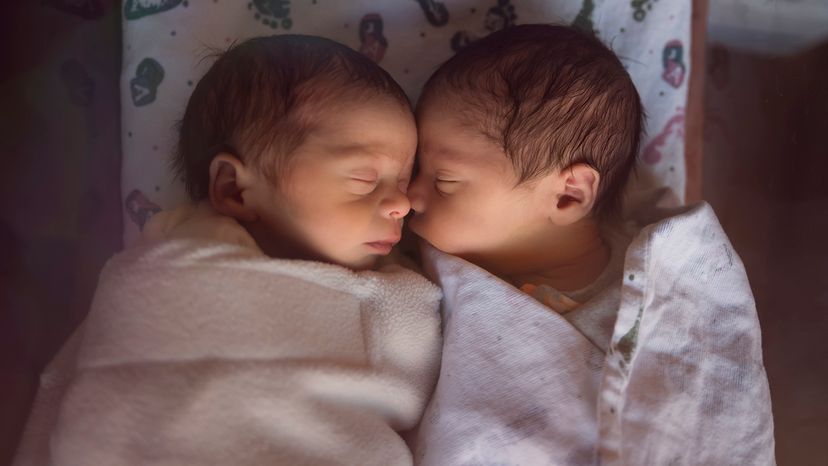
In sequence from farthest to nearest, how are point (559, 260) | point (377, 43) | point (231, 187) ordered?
point (377, 43), point (559, 260), point (231, 187)

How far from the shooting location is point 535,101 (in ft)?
2.71

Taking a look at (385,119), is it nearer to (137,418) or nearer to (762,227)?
(137,418)

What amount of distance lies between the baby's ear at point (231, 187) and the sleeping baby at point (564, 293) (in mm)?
206

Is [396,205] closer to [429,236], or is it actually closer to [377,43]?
[429,236]

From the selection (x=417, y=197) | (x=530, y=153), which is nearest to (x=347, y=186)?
(x=417, y=197)

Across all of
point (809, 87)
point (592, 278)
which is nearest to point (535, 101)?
point (592, 278)

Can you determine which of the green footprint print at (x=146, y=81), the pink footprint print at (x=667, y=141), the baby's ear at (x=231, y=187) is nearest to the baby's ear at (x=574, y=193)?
the pink footprint print at (x=667, y=141)

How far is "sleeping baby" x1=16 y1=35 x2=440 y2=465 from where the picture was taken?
0.70 metres

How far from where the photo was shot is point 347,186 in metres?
0.80

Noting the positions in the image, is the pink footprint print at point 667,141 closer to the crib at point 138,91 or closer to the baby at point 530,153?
the crib at point 138,91

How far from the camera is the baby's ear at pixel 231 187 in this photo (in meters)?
0.79

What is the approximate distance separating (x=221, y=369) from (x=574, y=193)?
0.47 m

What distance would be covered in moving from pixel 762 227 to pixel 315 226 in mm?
746

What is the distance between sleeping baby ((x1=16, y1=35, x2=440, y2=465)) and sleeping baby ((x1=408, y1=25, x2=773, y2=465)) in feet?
0.20
